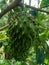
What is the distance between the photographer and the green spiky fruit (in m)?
1.07

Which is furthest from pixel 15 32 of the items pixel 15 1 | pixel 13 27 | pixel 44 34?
pixel 44 34

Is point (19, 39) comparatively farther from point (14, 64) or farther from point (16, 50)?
point (14, 64)

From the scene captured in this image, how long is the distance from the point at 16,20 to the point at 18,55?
0.54ft

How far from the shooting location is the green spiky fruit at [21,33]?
107 centimetres

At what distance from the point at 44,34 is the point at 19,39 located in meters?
0.40

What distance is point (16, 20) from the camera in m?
1.09

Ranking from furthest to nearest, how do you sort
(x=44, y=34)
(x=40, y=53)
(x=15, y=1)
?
(x=44, y=34)
(x=40, y=53)
(x=15, y=1)

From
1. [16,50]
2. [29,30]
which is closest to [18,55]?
[16,50]

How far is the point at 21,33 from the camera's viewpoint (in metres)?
1.08

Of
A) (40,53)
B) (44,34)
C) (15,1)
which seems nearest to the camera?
(15,1)

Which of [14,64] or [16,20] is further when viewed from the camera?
[14,64]

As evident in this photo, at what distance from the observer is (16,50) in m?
1.12

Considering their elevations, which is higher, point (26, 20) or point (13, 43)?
point (26, 20)

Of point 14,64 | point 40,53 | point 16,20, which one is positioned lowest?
point 14,64
